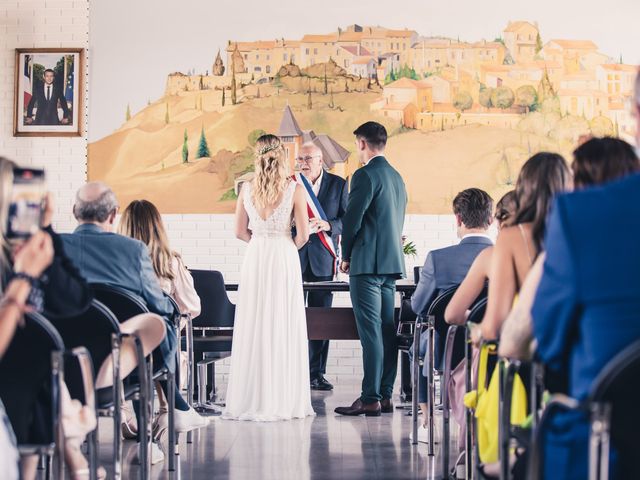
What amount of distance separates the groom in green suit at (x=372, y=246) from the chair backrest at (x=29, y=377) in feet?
12.0

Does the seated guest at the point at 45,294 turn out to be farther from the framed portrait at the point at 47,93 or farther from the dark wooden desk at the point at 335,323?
the framed portrait at the point at 47,93

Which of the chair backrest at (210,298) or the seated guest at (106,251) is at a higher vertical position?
the seated guest at (106,251)

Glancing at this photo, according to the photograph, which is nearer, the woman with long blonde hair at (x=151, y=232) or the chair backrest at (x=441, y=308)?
the chair backrest at (x=441, y=308)

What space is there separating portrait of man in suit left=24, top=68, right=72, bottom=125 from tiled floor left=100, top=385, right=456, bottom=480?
3595mm

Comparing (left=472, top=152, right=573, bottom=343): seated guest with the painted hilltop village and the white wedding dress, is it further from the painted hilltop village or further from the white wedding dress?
the painted hilltop village

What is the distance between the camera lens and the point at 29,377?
2.59 metres

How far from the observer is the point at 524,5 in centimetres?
856

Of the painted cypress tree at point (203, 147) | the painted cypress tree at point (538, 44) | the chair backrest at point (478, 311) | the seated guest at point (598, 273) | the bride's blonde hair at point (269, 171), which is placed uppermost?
the painted cypress tree at point (538, 44)

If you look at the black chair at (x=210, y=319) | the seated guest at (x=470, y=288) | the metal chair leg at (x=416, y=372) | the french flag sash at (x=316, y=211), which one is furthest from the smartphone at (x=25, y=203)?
the french flag sash at (x=316, y=211)

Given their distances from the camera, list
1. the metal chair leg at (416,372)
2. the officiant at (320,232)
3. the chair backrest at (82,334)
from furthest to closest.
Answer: the officiant at (320,232) → the metal chair leg at (416,372) → the chair backrest at (82,334)

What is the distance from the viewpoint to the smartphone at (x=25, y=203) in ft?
7.64

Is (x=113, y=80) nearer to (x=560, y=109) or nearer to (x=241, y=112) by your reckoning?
(x=241, y=112)

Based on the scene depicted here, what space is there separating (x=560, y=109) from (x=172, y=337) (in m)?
5.42

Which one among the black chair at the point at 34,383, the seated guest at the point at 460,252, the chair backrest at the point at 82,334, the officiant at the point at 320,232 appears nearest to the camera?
the black chair at the point at 34,383
